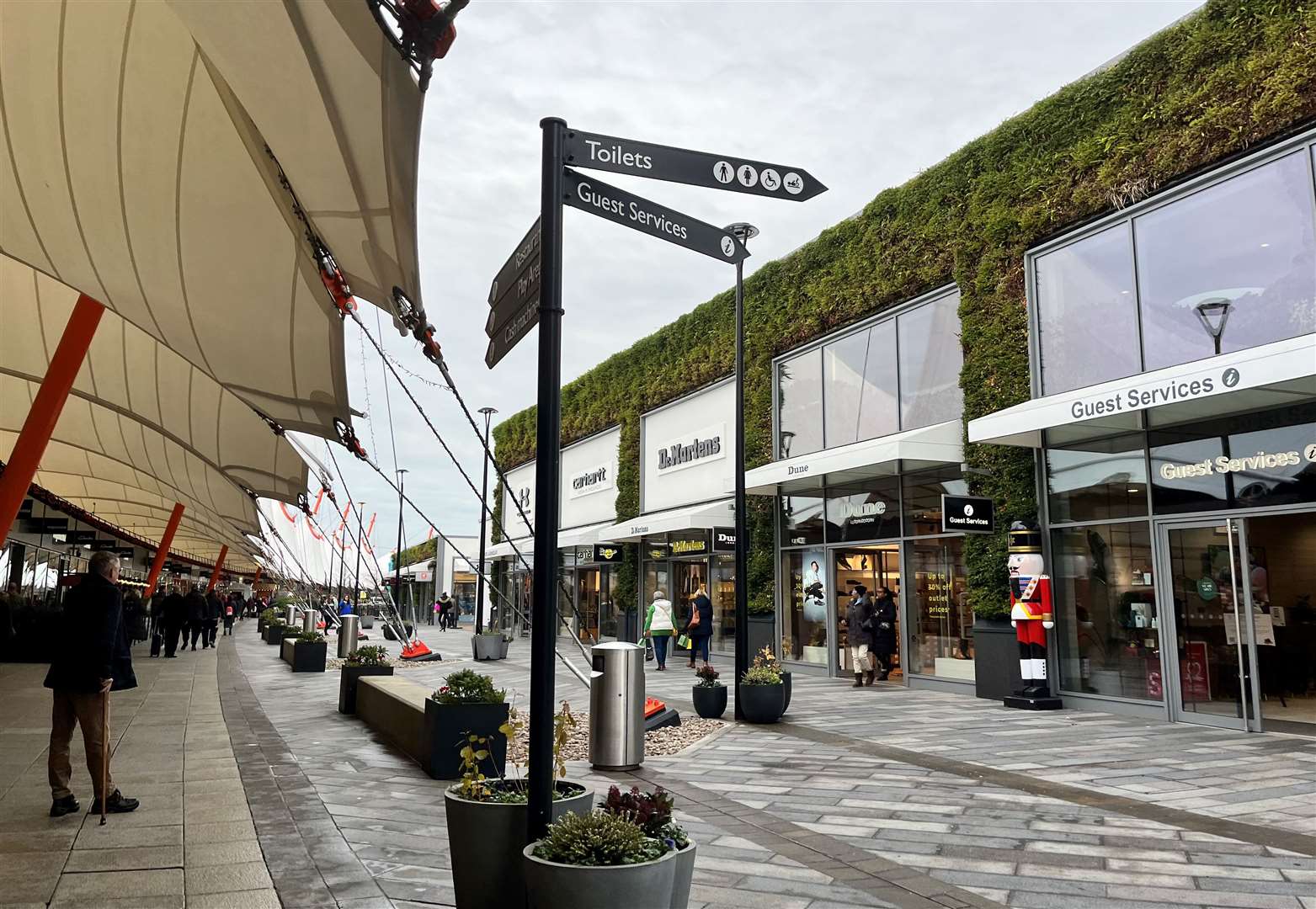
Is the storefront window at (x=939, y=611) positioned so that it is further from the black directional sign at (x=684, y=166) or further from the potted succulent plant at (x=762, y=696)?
the black directional sign at (x=684, y=166)

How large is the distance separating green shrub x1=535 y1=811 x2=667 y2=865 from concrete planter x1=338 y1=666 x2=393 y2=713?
397 inches

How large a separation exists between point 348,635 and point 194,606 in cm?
851

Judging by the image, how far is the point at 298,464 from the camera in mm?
19250

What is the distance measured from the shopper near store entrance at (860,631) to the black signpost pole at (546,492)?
12800 mm

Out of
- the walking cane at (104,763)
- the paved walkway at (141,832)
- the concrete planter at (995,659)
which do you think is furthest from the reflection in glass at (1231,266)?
the walking cane at (104,763)

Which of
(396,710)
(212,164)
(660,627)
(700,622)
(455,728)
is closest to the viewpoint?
(455,728)

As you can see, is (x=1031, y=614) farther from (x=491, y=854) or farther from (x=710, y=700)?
(x=491, y=854)

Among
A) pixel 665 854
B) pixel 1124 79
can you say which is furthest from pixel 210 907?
pixel 1124 79

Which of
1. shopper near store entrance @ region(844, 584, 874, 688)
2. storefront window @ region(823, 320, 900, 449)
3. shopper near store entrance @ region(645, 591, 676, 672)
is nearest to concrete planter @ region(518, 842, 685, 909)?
shopper near store entrance @ region(844, 584, 874, 688)

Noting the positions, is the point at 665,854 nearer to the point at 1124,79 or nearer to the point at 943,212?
the point at 1124,79

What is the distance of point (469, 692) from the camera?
7996 mm

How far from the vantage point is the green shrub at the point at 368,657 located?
13242 mm

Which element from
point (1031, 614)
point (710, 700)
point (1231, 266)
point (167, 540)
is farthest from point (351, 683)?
point (167, 540)

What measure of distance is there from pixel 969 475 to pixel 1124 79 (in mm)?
Result: 6228
